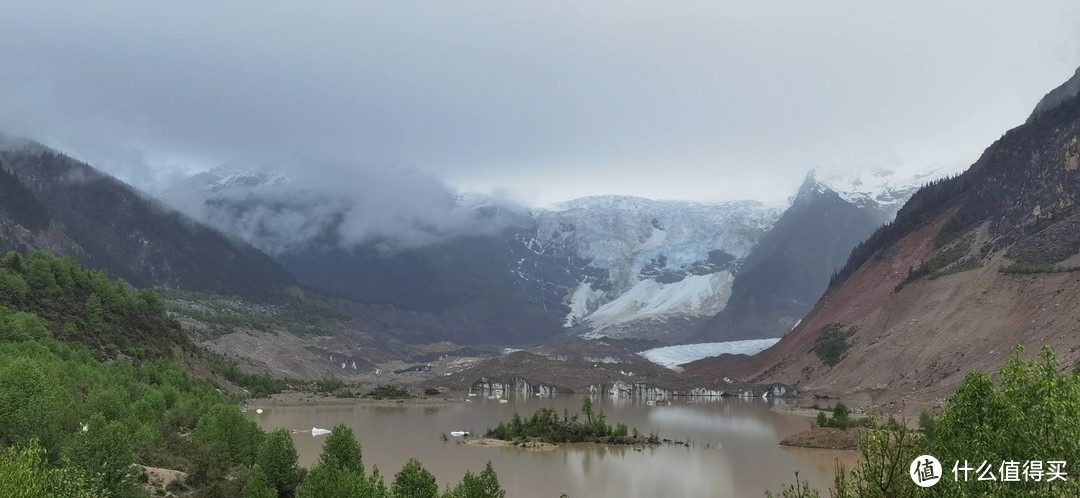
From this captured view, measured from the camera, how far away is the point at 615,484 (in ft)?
158

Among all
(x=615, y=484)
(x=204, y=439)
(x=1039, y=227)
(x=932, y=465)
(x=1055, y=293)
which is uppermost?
Answer: (x=1039, y=227)

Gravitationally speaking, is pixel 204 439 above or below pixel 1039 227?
below

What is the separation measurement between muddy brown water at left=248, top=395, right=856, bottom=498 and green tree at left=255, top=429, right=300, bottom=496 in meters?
7.53

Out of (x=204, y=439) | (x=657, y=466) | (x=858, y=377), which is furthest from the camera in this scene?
(x=858, y=377)

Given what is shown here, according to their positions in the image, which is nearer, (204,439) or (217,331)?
(204,439)

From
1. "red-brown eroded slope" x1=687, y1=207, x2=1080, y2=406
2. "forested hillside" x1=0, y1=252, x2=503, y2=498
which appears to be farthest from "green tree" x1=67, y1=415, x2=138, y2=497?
"red-brown eroded slope" x1=687, y1=207, x2=1080, y2=406

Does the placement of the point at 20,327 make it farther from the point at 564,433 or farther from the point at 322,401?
the point at 322,401

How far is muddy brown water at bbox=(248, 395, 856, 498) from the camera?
157 ft

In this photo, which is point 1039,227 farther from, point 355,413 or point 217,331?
point 217,331

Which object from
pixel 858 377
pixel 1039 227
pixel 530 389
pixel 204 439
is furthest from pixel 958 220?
pixel 204 439

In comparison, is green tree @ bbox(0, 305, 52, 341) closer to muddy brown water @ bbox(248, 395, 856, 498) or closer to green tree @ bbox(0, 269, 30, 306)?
green tree @ bbox(0, 269, 30, 306)

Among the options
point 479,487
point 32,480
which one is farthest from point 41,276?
point 32,480

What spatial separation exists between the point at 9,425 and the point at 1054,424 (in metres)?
34.4

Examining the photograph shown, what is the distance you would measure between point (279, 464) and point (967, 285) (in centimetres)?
9588
